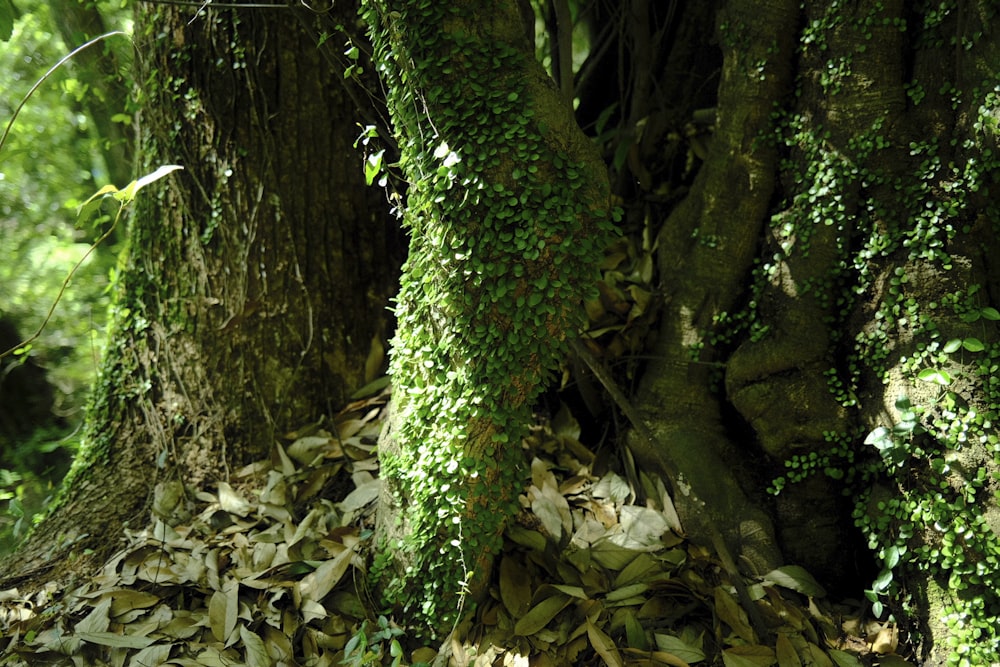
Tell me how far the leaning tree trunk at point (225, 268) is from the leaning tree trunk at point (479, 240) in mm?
804

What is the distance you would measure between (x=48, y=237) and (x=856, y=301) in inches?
267

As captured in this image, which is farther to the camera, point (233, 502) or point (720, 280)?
point (233, 502)

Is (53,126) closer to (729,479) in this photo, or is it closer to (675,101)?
(675,101)

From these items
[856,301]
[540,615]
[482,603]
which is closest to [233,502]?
[482,603]

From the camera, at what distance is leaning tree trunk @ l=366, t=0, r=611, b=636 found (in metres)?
1.78

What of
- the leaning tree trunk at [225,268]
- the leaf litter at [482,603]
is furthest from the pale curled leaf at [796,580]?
the leaning tree trunk at [225,268]

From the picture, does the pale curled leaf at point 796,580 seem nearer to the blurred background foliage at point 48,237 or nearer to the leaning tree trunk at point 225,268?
the leaning tree trunk at point 225,268

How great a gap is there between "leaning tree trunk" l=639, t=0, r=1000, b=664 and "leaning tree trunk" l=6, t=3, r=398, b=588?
1.28 meters

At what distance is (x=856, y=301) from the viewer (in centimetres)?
212

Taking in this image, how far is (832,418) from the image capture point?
2133 mm

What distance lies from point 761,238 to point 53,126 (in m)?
5.94

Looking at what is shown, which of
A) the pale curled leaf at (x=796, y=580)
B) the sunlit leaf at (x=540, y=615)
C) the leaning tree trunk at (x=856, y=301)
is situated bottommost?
the pale curled leaf at (x=796, y=580)

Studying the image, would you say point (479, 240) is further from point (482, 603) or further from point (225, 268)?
point (225, 268)

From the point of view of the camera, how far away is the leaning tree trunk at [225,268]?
2.58 metres
